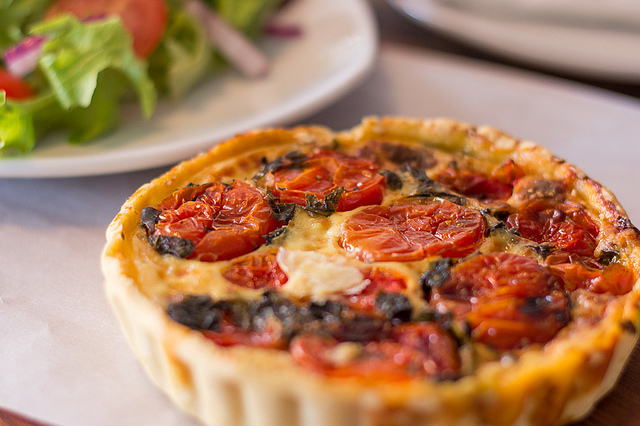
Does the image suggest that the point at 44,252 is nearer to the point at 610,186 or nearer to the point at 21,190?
the point at 21,190

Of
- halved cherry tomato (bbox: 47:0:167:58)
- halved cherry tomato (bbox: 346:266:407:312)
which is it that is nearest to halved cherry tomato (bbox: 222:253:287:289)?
halved cherry tomato (bbox: 346:266:407:312)

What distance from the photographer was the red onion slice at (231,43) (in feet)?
13.0

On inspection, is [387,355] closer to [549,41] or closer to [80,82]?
[80,82]

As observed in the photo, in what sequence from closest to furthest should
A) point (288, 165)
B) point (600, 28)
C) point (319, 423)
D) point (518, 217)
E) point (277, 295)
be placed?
point (319, 423)
point (277, 295)
point (518, 217)
point (288, 165)
point (600, 28)

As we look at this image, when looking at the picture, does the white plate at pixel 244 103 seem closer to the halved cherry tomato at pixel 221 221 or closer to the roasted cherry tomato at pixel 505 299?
the halved cherry tomato at pixel 221 221

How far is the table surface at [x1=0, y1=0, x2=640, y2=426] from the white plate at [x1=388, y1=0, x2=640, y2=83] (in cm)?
22

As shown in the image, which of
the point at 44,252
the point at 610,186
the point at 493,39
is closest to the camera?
the point at 44,252

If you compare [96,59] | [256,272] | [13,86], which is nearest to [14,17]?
[13,86]

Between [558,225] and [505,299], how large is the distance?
56cm

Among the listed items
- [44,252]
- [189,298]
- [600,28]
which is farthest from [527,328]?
[600,28]

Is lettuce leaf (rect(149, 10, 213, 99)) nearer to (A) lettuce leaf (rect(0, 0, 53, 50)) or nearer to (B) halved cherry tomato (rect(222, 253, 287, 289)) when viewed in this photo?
(A) lettuce leaf (rect(0, 0, 53, 50))

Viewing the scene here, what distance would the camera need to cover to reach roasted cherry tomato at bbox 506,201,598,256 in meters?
2.10

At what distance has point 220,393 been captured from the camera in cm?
162

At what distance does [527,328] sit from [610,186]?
5.44 feet
